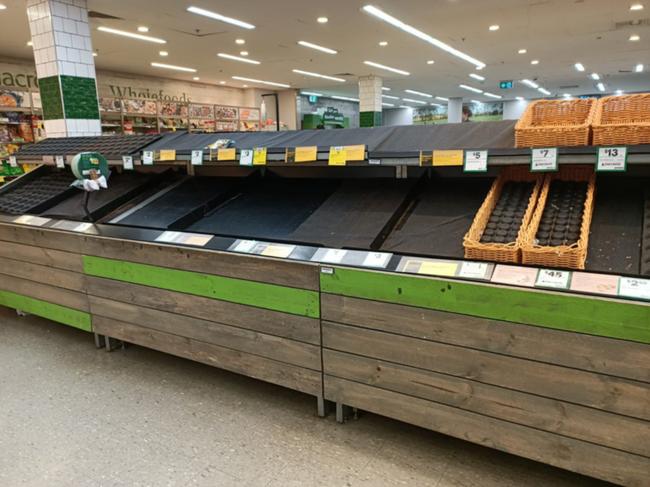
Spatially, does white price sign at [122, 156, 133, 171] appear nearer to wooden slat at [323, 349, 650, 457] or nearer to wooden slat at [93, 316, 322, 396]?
wooden slat at [93, 316, 322, 396]

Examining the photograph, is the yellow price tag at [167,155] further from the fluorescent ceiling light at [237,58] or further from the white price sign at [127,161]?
the fluorescent ceiling light at [237,58]

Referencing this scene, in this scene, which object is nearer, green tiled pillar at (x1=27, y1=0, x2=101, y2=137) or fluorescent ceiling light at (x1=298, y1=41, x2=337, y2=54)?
green tiled pillar at (x1=27, y1=0, x2=101, y2=137)

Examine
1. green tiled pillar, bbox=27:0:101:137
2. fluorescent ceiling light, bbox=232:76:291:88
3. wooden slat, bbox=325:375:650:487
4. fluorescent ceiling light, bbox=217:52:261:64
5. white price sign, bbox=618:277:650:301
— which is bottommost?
wooden slat, bbox=325:375:650:487

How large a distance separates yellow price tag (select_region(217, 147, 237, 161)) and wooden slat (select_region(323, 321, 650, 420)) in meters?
1.13

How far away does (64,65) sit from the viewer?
5086 mm

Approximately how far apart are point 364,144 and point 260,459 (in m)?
1.62

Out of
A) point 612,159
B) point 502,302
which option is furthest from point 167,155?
point 612,159

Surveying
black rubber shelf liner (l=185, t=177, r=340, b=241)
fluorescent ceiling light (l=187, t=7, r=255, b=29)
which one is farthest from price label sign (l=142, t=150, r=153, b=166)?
fluorescent ceiling light (l=187, t=7, r=255, b=29)

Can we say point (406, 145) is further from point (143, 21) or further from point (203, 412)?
point (143, 21)

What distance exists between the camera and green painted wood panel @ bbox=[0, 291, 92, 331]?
3.25 m

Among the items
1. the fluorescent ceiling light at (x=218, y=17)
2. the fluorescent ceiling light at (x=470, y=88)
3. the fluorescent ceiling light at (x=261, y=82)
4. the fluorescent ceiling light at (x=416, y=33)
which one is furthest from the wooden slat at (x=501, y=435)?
the fluorescent ceiling light at (x=470, y=88)

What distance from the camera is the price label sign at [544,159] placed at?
71.8 inches

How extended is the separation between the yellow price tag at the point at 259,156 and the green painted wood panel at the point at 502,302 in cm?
80

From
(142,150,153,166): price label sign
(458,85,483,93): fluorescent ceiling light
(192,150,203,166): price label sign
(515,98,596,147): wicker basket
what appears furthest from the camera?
(458,85,483,93): fluorescent ceiling light
